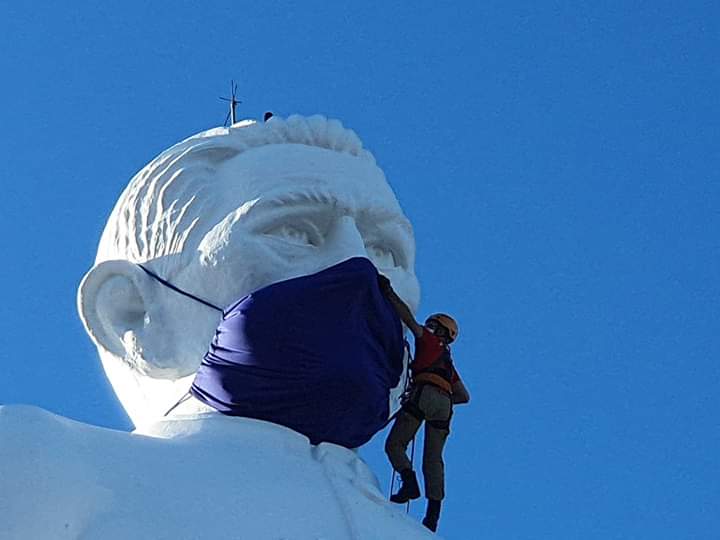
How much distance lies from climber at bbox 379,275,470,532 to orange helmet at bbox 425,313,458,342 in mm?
99

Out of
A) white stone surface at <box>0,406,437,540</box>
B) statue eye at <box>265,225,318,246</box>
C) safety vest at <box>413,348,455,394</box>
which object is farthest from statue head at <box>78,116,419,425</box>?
white stone surface at <box>0,406,437,540</box>

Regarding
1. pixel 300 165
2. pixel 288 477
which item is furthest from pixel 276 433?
pixel 300 165

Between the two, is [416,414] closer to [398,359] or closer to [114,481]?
[398,359]

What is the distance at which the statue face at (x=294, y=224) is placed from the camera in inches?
295

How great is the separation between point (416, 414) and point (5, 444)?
216cm

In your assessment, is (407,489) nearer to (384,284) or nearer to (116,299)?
(384,284)

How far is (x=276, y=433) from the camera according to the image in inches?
281

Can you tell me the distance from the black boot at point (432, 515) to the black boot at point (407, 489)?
0.28ft

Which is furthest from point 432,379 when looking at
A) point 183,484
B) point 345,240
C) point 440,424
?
point 183,484

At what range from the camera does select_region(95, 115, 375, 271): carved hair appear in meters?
7.77

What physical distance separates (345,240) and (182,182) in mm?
802

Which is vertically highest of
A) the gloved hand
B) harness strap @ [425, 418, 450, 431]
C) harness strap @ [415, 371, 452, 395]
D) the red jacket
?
the gloved hand

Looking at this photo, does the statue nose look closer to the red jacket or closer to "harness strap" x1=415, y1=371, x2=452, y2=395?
the red jacket

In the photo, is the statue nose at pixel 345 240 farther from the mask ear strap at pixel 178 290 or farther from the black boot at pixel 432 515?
the black boot at pixel 432 515
